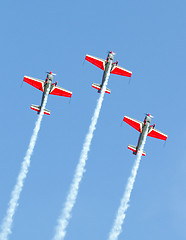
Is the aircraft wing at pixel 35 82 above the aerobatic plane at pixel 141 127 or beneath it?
above

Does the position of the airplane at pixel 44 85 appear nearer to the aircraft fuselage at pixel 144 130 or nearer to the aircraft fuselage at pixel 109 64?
the aircraft fuselage at pixel 109 64

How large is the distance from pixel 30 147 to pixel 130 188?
22368mm

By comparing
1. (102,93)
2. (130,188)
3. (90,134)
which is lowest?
(130,188)

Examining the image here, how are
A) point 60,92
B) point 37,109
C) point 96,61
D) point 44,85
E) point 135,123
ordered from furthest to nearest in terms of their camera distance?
point 96,61 < point 60,92 < point 135,123 < point 44,85 < point 37,109

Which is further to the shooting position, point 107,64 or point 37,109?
point 107,64

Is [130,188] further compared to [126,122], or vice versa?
[126,122]

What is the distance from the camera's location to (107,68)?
14775 centimetres

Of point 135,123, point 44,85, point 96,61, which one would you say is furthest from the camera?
point 96,61

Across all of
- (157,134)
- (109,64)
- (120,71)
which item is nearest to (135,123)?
(157,134)

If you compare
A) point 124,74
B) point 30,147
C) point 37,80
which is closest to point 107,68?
point 124,74

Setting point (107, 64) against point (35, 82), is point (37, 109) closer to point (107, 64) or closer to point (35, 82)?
point (35, 82)

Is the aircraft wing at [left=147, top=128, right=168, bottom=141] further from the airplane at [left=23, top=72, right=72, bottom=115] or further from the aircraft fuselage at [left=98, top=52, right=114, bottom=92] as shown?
the airplane at [left=23, top=72, right=72, bottom=115]

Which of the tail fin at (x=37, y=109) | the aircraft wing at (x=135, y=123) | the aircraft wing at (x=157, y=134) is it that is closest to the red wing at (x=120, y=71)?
the aircraft wing at (x=135, y=123)

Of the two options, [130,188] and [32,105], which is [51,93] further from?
[130,188]
